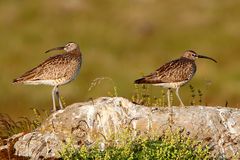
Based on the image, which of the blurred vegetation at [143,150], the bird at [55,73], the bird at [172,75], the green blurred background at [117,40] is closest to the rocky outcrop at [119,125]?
the blurred vegetation at [143,150]

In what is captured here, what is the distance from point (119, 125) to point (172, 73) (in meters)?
3.17

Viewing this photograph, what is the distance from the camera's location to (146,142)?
14.3 metres

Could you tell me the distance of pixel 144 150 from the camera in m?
14.1

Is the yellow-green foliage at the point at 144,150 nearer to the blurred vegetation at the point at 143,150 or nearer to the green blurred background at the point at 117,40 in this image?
the blurred vegetation at the point at 143,150

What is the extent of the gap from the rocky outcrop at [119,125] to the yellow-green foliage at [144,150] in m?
0.67

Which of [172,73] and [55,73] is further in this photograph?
[172,73]

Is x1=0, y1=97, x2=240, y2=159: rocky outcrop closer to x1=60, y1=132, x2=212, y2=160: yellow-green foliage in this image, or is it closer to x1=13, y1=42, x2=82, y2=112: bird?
x1=60, y1=132, x2=212, y2=160: yellow-green foliage

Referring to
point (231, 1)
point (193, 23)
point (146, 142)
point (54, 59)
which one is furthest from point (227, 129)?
point (231, 1)

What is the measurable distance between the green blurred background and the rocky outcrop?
20.6 metres

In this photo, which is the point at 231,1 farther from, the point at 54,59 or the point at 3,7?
the point at 54,59

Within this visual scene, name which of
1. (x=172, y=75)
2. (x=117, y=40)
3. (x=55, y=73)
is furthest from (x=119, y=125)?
(x=117, y=40)

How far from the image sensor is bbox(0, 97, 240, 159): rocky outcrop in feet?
51.0

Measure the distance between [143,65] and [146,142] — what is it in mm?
30850

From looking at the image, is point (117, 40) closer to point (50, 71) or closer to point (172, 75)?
point (172, 75)
